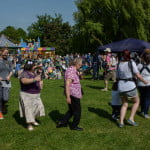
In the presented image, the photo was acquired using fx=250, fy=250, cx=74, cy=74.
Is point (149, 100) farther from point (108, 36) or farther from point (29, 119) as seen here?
point (108, 36)

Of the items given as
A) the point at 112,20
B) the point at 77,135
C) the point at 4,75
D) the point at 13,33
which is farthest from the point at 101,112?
the point at 13,33

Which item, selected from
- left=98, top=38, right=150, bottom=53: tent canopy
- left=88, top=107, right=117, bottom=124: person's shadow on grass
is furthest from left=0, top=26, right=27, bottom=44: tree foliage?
left=88, top=107, right=117, bottom=124: person's shadow on grass

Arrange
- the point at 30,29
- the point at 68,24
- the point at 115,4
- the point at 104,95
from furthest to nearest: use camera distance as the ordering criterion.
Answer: the point at 30,29 → the point at 68,24 → the point at 115,4 → the point at 104,95

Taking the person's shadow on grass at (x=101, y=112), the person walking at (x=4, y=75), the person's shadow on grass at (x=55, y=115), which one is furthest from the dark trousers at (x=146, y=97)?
the person walking at (x=4, y=75)

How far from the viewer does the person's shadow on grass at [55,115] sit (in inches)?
250

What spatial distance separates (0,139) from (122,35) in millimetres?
23965

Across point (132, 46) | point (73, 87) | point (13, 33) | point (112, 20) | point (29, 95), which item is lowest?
point (29, 95)

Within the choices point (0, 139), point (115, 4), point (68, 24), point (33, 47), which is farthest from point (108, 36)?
point (68, 24)

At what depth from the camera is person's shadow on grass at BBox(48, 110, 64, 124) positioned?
6.36 m

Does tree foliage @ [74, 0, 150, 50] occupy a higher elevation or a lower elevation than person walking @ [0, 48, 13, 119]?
higher

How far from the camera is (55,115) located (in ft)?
22.2

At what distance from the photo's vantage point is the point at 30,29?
245 feet

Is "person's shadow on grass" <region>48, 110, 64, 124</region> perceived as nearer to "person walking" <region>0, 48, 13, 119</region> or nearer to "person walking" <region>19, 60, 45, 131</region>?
"person walking" <region>19, 60, 45, 131</region>

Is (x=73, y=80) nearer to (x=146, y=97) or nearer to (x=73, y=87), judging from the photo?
(x=73, y=87)
